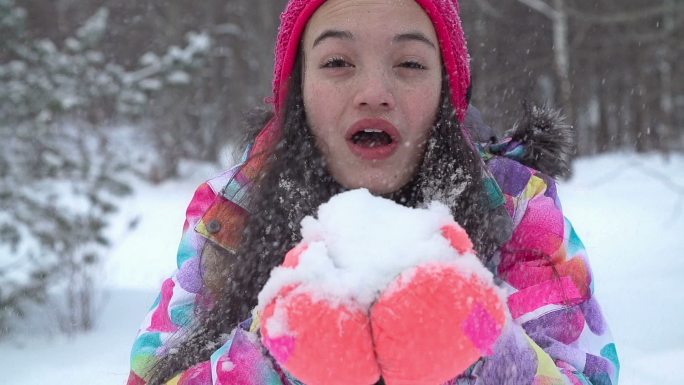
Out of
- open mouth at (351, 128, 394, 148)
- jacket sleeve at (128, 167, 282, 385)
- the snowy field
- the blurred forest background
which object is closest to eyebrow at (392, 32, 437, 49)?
open mouth at (351, 128, 394, 148)

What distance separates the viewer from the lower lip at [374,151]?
127 centimetres

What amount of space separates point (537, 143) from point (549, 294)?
2.14 ft

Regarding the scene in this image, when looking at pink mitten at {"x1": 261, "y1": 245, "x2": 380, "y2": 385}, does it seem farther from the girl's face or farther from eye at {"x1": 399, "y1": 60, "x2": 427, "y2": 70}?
eye at {"x1": 399, "y1": 60, "x2": 427, "y2": 70}

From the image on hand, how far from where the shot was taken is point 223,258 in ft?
4.91

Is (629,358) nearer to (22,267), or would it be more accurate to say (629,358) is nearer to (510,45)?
(22,267)

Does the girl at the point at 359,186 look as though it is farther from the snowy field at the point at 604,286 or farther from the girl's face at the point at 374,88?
the snowy field at the point at 604,286

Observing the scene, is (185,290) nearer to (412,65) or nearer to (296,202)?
(296,202)

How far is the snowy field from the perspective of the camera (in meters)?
2.81

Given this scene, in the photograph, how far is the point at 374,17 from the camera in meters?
1.29

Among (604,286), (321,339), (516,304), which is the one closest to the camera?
(321,339)

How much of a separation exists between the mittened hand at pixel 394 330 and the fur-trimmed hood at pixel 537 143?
3.35ft

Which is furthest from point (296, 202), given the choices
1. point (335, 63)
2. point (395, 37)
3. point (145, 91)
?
point (145, 91)

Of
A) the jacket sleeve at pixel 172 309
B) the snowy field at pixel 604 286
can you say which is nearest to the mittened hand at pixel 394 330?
the jacket sleeve at pixel 172 309

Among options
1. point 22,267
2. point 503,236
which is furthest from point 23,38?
point 503,236
